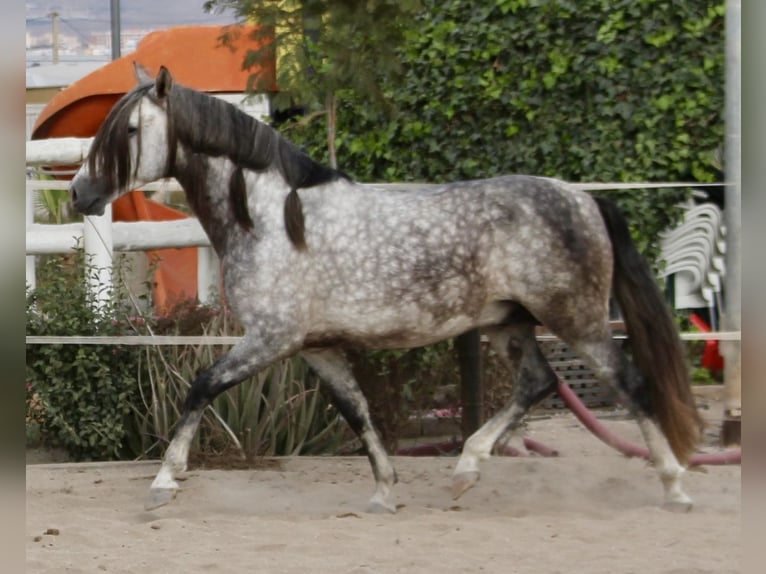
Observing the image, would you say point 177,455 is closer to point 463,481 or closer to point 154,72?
point 463,481

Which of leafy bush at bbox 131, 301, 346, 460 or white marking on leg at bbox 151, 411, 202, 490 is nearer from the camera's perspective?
white marking on leg at bbox 151, 411, 202, 490

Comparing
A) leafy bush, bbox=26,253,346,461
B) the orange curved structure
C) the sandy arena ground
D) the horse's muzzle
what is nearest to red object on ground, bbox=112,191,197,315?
the orange curved structure

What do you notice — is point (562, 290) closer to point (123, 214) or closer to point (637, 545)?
point (637, 545)

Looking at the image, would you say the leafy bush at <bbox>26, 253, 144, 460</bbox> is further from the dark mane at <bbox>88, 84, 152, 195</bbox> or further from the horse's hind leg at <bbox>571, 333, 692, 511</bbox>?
the horse's hind leg at <bbox>571, 333, 692, 511</bbox>

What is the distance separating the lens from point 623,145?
591cm

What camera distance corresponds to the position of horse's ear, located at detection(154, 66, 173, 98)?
4.22 metres

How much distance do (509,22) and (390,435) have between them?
218 centimetres

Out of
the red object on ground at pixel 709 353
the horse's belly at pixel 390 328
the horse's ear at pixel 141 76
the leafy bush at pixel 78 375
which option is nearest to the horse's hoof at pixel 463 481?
the horse's belly at pixel 390 328

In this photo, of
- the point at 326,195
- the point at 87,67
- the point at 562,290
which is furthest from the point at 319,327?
the point at 87,67

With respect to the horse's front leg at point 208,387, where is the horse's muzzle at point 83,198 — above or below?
above

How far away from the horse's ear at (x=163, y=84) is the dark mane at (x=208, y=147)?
0.02m

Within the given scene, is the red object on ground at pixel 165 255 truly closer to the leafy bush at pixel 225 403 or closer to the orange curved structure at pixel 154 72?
the orange curved structure at pixel 154 72

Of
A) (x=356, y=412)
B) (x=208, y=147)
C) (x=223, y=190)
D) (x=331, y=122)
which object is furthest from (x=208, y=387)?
(x=331, y=122)

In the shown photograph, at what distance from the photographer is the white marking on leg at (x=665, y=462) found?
14.4 feet
